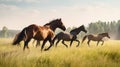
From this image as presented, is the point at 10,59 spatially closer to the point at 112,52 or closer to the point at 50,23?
the point at 112,52

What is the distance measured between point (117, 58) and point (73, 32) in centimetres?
1149

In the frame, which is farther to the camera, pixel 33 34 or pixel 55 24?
pixel 55 24

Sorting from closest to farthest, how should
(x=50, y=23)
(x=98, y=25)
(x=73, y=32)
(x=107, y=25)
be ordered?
1. (x=50, y=23)
2. (x=73, y=32)
3. (x=98, y=25)
4. (x=107, y=25)

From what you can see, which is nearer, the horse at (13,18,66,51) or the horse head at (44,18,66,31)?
the horse at (13,18,66,51)

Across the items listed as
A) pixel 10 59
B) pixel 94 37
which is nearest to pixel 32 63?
pixel 10 59

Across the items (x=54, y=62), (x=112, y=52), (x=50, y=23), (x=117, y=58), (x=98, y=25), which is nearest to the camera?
(x=54, y=62)

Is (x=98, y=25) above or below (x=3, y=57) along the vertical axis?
below

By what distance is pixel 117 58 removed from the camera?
34.5 ft

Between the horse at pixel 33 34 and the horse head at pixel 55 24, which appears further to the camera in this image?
the horse head at pixel 55 24

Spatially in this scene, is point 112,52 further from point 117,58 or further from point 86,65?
point 86,65

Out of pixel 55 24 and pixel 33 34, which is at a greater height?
pixel 55 24

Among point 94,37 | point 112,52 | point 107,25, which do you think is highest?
point 112,52

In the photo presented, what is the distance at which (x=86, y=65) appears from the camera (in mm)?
8336

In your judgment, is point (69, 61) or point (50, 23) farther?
point (50, 23)
